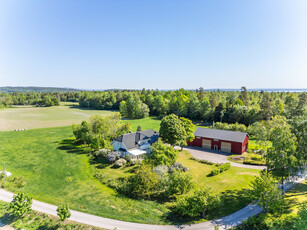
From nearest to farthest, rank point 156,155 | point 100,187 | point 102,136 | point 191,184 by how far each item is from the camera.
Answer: point 191,184 < point 100,187 < point 156,155 < point 102,136

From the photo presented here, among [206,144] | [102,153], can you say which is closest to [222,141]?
[206,144]

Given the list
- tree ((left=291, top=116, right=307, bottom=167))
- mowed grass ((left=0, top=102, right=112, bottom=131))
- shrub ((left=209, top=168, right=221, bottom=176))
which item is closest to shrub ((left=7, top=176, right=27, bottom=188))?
shrub ((left=209, top=168, right=221, bottom=176))

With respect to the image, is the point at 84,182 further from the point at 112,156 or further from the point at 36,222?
the point at 36,222

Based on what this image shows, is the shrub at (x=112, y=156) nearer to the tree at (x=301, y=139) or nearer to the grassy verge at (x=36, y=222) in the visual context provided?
the grassy verge at (x=36, y=222)

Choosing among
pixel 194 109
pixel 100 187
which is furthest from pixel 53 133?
pixel 194 109

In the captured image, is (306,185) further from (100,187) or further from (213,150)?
(100,187)

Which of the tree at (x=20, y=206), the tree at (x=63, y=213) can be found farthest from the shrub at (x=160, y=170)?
the tree at (x=20, y=206)

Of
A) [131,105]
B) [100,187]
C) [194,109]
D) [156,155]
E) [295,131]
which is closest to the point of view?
[295,131]

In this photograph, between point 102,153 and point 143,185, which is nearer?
point 143,185
